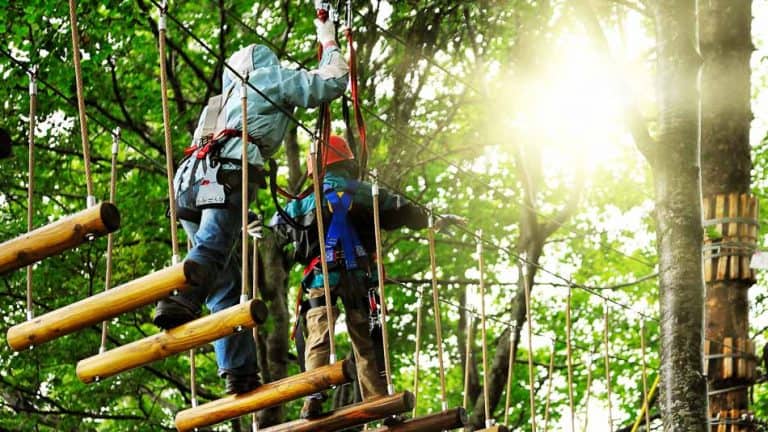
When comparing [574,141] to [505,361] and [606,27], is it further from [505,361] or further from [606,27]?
[505,361]

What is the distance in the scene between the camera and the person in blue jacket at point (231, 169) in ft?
16.8

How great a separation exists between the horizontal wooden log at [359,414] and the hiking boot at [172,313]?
873 mm

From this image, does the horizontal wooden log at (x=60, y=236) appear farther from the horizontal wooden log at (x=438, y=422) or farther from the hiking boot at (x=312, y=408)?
the horizontal wooden log at (x=438, y=422)

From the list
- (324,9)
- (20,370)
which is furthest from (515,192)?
(324,9)

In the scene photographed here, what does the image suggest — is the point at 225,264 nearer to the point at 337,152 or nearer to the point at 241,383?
the point at 241,383

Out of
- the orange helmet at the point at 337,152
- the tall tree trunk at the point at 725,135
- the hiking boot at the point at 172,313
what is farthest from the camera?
the tall tree trunk at the point at 725,135

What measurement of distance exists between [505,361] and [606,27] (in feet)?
11.4

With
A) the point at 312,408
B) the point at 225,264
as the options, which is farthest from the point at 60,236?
the point at 312,408

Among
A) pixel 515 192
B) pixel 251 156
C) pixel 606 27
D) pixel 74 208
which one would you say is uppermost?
pixel 606 27

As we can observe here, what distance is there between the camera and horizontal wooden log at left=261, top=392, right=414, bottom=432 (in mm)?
5348

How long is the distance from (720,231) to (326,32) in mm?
3452

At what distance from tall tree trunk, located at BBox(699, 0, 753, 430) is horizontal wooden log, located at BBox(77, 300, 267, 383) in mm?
4102

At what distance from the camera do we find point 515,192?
45.4ft

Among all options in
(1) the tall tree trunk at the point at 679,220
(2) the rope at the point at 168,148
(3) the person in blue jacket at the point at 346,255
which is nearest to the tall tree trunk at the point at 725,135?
(1) the tall tree trunk at the point at 679,220
